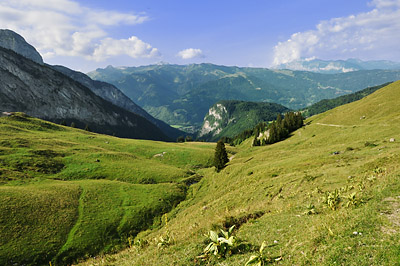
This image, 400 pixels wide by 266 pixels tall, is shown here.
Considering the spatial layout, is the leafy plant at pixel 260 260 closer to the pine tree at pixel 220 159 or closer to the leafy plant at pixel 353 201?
the leafy plant at pixel 353 201

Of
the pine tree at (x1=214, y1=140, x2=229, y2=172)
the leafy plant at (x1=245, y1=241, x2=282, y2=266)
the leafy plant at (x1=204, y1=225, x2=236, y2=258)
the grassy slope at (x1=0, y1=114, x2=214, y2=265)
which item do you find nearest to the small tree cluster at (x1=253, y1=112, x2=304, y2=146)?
the grassy slope at (x1=0, y1=114, x2=214, y2=265)

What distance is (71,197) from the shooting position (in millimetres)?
40938

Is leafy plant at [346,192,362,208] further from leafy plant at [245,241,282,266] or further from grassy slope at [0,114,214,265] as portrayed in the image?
grassy slope at [0,114,214,265]

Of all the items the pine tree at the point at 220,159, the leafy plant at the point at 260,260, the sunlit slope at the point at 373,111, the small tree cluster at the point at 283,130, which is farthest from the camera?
the small tree cluster at the point at 283,130

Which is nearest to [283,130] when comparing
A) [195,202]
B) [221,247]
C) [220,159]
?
[220,159]

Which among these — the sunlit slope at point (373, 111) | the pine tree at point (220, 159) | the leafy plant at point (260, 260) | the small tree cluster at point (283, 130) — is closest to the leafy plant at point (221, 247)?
the leafy plant at point (260, 260)

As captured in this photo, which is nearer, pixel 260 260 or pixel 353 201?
pixel 260 260

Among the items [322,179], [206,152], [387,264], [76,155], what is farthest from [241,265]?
[206,152]

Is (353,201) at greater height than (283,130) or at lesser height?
lesser

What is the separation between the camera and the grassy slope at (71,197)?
2967 cm

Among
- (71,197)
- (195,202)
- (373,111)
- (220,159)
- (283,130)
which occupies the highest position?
(373,111)

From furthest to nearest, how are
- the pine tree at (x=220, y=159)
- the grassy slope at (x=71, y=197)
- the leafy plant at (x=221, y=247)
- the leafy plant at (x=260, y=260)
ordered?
the pine tree at (x=220, y=159)
the grassy slope at (x=71, y=197)
the leafy plant at (x=221, y=247)
the leafy plant at (x=260, y=260)

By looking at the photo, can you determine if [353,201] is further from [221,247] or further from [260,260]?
[221,247]

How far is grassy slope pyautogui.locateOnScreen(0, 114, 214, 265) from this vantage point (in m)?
29.7
